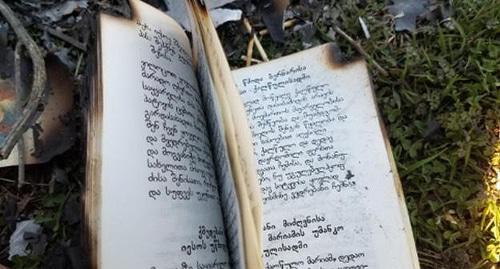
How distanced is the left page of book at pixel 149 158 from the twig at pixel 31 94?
15cm

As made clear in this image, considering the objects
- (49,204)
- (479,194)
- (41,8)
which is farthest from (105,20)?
(479,194)

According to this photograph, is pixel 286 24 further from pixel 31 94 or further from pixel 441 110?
pixel 31 94

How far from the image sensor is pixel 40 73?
101 centimetres

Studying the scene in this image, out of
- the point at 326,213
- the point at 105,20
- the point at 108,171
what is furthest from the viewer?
the point at 326,213

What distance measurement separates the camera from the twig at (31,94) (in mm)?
896

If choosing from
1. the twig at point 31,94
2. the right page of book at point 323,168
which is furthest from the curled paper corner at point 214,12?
the twig at point 31,94

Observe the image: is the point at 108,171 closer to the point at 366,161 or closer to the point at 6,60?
the point at 366,161

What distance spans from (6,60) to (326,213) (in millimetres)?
679

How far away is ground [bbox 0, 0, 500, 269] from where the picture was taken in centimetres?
106

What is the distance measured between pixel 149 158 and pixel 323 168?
13.6 inches

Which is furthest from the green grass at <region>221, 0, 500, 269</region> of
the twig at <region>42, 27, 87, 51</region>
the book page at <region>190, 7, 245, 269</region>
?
the book page at <region>190, 7, 245, 269</region>

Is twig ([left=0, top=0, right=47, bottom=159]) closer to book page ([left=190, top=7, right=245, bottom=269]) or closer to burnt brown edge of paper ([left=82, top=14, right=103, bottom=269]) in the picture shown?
burnt brown edge of paper ([left=82, top=14, right=103, bottom=269])

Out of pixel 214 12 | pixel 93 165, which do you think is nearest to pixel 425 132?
pixel 214 12

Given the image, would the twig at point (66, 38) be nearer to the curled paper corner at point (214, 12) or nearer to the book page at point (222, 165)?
the curled paper corner at point (214, 12)
